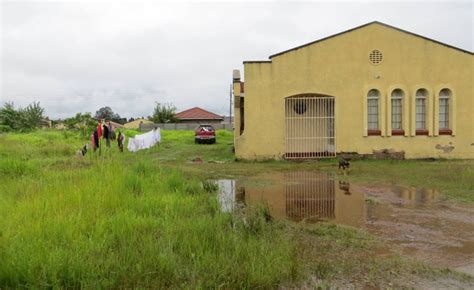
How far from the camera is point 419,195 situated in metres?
9.34

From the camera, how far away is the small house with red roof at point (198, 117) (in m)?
63.9

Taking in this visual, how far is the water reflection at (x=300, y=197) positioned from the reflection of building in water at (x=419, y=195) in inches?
39.3

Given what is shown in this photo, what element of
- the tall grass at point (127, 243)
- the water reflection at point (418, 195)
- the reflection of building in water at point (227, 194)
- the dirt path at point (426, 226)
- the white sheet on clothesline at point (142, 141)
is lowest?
the dirt path at point (426, 226)

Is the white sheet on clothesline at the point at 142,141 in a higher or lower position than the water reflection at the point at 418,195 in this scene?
higher

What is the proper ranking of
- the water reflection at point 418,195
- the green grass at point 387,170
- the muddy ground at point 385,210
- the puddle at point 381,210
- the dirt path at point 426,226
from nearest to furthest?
the dirt path at point 426,226 < the muddy ground at point 385,210 < the puddle at point 381,210 < the water reflection at point 418,195 < the green grass at point 387,170

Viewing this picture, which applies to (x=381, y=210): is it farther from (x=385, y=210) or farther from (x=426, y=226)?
(x=426, y=226)

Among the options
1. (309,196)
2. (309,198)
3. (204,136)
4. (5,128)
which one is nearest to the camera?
(309,198)

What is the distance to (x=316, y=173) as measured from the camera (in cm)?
1329

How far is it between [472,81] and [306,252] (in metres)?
14.9

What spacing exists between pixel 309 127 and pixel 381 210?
953 centimetres

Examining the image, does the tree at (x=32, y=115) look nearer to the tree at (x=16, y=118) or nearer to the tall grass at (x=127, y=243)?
the tree at (x=16, y=118)

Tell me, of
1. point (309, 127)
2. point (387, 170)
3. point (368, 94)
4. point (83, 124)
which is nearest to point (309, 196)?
point (387, 170)

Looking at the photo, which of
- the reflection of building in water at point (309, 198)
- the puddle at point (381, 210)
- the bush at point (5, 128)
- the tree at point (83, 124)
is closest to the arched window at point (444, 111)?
the reflection of building in water at point (309, 198)

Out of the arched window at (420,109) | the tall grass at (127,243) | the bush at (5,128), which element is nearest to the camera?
the tall grass at (127,243)
